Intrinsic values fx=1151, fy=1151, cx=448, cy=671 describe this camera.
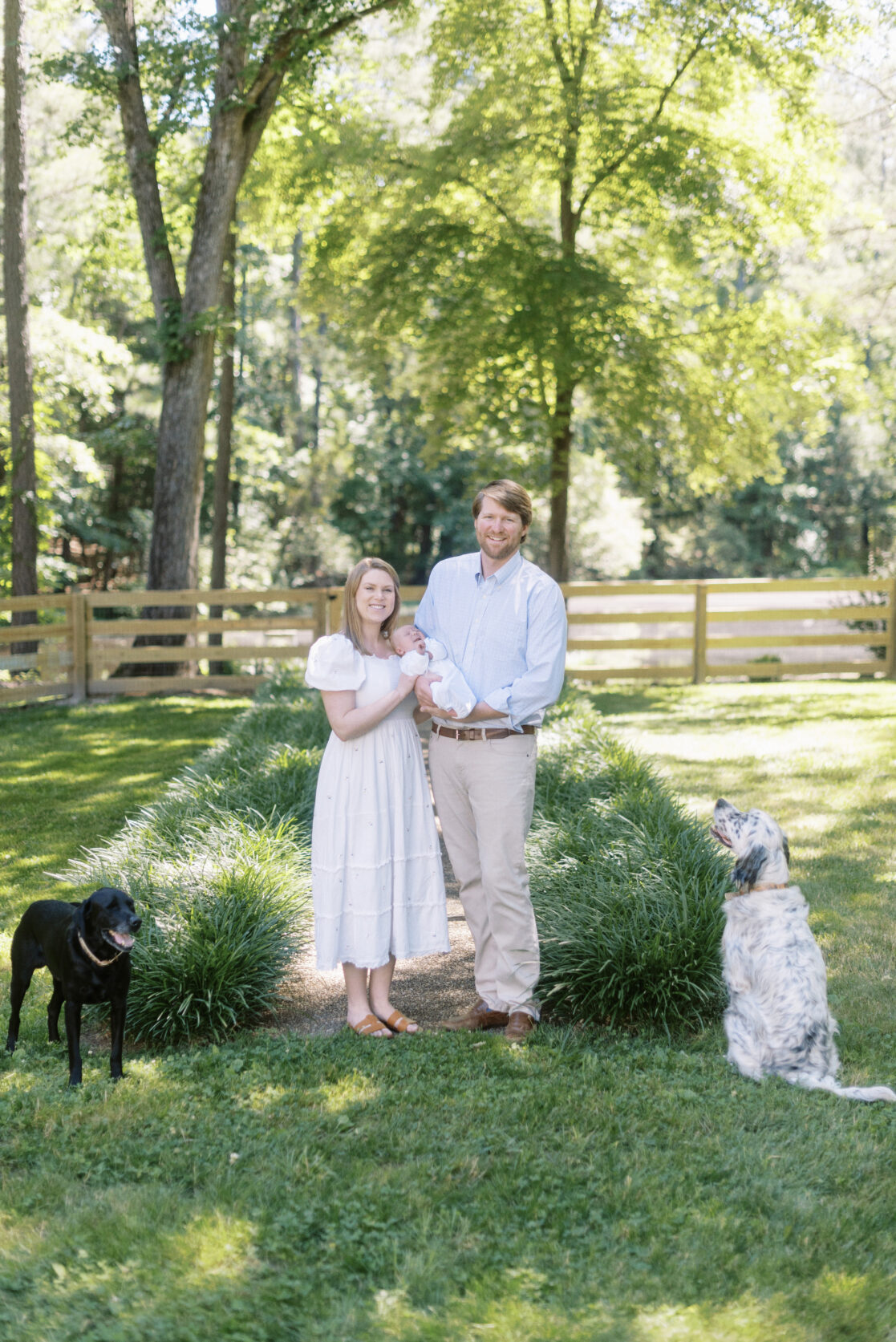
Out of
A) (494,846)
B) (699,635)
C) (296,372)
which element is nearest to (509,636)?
(494,846)

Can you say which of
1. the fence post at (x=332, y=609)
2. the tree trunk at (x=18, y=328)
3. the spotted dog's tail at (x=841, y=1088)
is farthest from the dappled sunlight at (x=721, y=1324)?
the fence post at (x=332, y=609)

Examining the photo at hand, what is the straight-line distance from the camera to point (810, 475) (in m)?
38.8

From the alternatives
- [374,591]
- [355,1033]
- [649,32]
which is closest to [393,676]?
[374,591]

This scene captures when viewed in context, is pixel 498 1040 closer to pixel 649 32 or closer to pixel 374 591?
pixel 374 591

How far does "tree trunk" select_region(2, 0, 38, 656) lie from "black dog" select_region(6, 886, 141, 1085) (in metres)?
8.88

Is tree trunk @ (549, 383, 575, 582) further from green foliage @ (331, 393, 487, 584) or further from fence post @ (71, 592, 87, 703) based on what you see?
green foliage @ (331, 393, 487, 584)

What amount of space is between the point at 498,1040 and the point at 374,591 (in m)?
1.61

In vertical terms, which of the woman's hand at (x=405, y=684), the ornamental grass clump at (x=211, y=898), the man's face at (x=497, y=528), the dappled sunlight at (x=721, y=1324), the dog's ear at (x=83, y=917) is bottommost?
the dappled sunlight at (x=721, y=1324)

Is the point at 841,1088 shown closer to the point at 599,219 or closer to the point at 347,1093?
the point at 347,1093

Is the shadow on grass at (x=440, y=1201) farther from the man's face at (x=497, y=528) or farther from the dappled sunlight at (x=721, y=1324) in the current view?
the man's face at (x=497, y=528)

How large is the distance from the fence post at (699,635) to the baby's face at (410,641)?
10.6 metres

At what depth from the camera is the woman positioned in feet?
12.7

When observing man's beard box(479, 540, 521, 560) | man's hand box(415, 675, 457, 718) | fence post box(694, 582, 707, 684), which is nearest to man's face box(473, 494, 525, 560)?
man's beard box(479, 540, 521, 560)

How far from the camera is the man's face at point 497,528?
3.88 m
